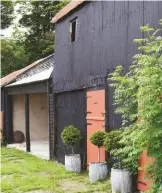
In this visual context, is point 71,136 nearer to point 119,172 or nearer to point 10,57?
→ point 119,172

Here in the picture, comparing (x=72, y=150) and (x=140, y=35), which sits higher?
(x=140, y=35)

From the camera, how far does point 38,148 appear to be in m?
15.2

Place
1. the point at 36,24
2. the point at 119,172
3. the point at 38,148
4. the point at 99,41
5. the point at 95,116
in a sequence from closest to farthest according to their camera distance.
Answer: the point at 119,172, the point at 99,41, the point at 95,116, the point at 38,148, the point at 36,24

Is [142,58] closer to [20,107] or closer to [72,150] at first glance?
[72,150]

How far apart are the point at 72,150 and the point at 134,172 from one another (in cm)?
302

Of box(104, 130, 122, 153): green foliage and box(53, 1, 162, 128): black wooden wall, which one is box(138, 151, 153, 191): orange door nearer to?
box(104, 130, 122, 153): green foliage

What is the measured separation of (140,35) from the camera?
296 inches

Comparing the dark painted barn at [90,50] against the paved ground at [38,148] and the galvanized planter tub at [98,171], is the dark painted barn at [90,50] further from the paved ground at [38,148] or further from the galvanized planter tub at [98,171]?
the paved ground at [38,148]

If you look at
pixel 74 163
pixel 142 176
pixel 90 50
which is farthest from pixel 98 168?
pixel 90 50

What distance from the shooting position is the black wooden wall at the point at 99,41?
775 centimetres

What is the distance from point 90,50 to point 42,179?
3.59 m

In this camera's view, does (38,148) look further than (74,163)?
Yes

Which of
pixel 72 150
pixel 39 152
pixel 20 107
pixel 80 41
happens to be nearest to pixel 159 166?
pixel 72 150

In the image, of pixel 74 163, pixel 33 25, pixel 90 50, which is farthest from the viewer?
pixel 33 25
